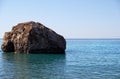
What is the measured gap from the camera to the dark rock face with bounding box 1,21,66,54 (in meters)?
67.2

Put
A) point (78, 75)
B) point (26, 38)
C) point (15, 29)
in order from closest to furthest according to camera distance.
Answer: point (78, 75)
point (26, 38)
point (15, 29)

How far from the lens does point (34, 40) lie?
67.2 meters

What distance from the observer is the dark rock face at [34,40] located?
6725 centimetres

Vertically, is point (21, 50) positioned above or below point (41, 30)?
below

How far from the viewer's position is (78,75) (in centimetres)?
3412

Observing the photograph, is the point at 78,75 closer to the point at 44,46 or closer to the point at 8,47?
the point at 44,46

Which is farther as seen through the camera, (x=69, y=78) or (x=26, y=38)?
(x=26, y=38)

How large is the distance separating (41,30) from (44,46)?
3852 mm

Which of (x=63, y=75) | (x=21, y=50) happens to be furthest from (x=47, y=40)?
(x=63, y=75)

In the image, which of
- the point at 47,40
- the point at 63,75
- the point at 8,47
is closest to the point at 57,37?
the point at 47,40

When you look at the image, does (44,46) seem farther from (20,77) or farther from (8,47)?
(20,77)

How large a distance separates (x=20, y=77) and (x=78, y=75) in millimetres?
6695

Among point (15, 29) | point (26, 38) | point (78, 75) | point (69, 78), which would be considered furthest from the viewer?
point (15, 29)

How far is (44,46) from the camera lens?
67.9 m
